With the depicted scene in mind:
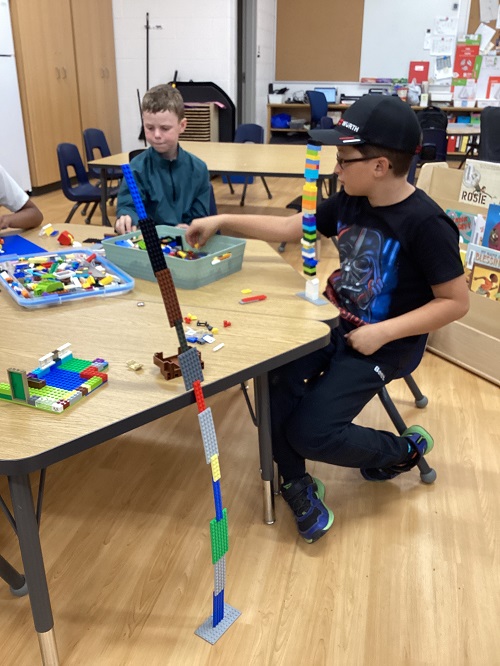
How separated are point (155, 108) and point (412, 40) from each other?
6.70 m

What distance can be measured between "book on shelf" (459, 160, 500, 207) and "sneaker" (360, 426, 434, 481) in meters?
1.12

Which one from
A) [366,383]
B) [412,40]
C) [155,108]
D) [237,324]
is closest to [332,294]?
[366,383]

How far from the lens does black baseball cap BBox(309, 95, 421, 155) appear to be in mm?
1267

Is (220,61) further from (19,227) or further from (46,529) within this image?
(46,529)

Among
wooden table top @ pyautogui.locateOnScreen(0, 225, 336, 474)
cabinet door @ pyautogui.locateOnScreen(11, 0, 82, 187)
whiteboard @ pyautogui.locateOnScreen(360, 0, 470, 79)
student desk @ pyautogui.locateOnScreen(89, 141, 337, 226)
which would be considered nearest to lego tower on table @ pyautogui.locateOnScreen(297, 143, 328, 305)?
wooden table top @ pyautogui.locateOnScreen(0, 225, 336, 474)

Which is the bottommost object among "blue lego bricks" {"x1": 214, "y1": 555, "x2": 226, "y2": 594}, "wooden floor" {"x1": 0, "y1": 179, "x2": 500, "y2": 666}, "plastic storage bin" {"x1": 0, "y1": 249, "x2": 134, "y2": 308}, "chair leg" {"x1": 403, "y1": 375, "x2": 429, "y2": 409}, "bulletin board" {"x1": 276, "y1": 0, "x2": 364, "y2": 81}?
"wooden floor" {"x1": 0, "y1": 179, "x2": 500, "y2": 666}

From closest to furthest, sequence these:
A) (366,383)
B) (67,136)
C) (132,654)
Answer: (132,654), (366,383), (67,136)

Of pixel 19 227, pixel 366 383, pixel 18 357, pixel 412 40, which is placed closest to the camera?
pixel 18 357

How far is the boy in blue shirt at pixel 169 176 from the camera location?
2.01 metres

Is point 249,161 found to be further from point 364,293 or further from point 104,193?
point 364,293

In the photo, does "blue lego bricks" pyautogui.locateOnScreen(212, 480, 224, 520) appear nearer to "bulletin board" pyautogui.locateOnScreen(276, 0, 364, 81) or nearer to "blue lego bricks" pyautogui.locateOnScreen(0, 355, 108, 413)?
"blue lego bricks" pyautogui.locateOnScreen(0, 355, 108, 413)

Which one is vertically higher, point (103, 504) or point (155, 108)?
point (155, 108)

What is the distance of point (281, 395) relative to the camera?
59.4 inches

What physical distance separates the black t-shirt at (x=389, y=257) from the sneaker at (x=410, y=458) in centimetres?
31
